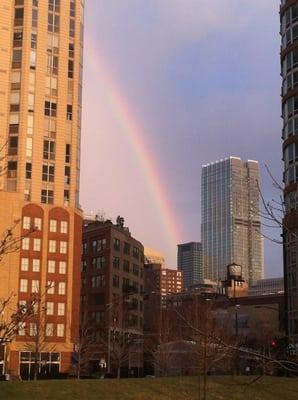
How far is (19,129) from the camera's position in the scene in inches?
3925

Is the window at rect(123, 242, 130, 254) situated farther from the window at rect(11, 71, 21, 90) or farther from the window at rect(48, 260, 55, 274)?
the window at rect(11, 71, 21, 90)

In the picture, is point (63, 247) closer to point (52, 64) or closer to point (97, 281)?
point (97, 281)

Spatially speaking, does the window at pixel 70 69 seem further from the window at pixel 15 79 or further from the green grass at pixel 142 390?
the green grass at pixel 142 390

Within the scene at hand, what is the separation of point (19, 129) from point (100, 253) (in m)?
32.9

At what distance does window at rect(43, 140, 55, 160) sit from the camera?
101 m

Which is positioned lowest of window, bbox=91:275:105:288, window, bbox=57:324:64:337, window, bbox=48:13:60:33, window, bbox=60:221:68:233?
window, bbox=57:324:64:337

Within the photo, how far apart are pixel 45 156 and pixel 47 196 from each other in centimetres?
608

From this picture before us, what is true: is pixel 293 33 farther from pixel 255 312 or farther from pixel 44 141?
pixel 255 312

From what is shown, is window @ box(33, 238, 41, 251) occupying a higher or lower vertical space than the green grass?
higher

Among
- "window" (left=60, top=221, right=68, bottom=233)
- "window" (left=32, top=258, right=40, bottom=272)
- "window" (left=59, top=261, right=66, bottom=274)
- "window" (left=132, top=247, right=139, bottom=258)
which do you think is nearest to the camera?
"window" (left=32, top=258, right=40, bottom=272)

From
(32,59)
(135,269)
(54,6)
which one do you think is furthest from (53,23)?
(135,269)

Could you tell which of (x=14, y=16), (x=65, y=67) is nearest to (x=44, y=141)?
(x=65, y=67)

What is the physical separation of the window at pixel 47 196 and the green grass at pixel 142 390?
192ft

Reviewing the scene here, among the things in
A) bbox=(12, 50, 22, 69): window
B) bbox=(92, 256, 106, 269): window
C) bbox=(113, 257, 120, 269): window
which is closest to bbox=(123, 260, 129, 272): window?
bbox=(113, 257, 120, 269): window
